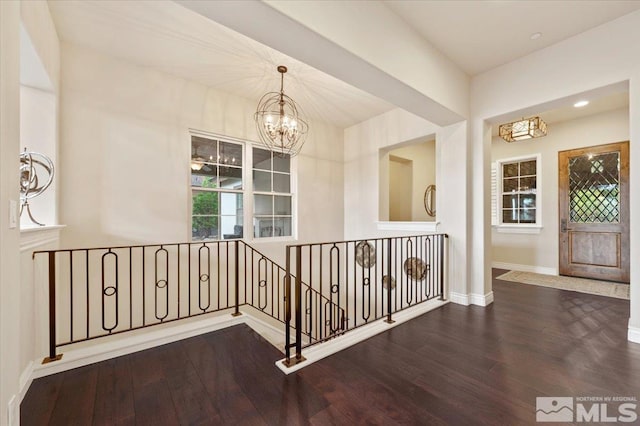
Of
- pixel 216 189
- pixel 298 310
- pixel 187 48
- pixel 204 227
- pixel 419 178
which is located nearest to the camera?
pixel 298 310

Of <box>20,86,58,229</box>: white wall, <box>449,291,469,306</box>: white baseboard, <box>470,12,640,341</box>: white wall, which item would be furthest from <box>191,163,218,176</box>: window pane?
Result: <box>449,291,469,306</box>: white baseboard

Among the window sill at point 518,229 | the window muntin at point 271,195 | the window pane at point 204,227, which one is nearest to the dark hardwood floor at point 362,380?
the window pane at point 204,227

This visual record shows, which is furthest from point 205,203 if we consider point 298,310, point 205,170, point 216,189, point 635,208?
point 635,208

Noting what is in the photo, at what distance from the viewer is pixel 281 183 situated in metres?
4.54

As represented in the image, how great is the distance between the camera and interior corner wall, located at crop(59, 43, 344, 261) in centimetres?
272

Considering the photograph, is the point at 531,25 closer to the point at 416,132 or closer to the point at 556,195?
the point at 416,132

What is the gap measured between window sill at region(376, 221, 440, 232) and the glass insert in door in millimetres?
2986

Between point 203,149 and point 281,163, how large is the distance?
1311mm

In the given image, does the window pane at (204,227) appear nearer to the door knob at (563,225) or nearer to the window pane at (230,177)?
the window pane at (230,177)

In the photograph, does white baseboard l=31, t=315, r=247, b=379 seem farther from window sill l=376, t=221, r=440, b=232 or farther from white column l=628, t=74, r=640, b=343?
white column l=628, t=74, r=640, b=343

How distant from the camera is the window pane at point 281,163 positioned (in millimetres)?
4496

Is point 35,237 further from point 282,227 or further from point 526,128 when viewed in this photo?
point 526,128

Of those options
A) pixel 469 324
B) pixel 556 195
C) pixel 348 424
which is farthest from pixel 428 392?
pixel 556 195

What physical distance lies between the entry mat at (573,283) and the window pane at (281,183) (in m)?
4.08
